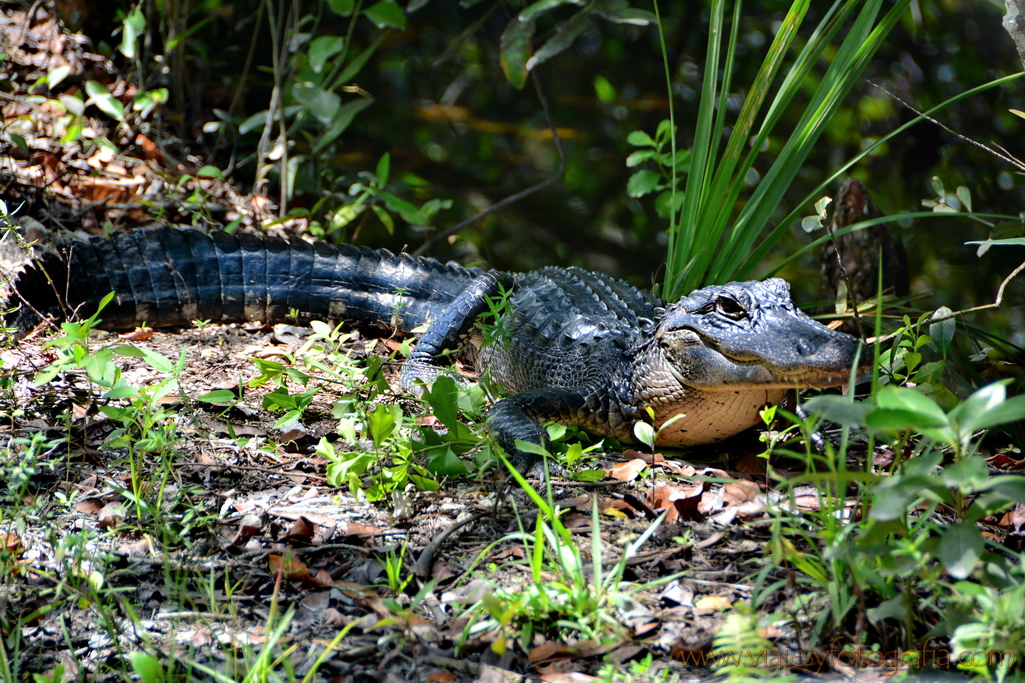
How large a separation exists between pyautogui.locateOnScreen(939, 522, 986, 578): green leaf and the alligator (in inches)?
31.3

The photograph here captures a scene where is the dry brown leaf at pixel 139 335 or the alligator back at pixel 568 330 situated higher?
the alligator back at pixel 568 330

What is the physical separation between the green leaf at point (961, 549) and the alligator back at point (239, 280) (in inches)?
109

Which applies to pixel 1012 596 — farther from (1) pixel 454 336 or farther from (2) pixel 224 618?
(1) pixel 454 336

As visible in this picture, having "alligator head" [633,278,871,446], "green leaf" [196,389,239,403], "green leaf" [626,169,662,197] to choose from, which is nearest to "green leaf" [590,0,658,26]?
"green leaf" [626,169,662,197]

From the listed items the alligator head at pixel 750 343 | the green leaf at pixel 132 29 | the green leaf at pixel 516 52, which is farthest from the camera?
the green leaf at pixel 132 29

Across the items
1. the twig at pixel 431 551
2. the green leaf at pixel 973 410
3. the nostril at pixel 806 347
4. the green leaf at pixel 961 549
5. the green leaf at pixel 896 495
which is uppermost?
the green leaf at pixel 973 410

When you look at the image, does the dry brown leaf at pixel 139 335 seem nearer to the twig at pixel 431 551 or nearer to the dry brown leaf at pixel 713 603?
the twig at pixel 431 551

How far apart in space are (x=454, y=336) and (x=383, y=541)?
1.98 m

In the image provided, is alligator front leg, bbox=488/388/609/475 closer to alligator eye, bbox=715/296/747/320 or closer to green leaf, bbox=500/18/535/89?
alligator eye, bbox=715/296/747/320

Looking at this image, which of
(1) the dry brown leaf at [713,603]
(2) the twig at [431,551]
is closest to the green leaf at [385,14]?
(2) the twig at [431,551]

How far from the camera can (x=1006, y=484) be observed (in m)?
1.19

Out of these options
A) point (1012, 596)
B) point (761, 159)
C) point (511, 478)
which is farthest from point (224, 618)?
point (761, 159)

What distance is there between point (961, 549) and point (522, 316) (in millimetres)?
2411

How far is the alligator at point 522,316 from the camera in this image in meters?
2.30
